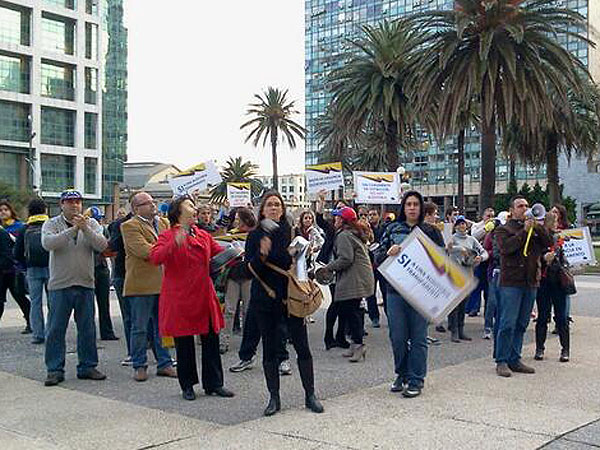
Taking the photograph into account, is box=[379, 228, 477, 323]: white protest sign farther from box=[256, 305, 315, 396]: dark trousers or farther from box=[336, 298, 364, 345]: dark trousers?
box=[336, 298, 364, 345]: dark trousers

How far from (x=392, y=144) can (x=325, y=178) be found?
9900 mm

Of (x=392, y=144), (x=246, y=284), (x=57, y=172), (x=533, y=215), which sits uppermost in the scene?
(x=57, y=172)

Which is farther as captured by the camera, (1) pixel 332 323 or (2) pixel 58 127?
(2) pixel 58 127

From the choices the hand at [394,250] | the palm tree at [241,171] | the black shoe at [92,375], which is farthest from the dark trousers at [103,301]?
the palm tree at [241,171]

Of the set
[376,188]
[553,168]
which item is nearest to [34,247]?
[376,188]

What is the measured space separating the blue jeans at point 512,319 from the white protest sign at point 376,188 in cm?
1036

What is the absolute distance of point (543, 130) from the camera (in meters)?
31.8

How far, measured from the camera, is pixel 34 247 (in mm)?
10312

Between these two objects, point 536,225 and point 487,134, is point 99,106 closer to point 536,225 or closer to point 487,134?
point 487,134

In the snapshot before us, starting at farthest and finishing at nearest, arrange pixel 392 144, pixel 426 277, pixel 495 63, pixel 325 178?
pixel 392 144 < pixel 495 63 < pixel 325 178 < pixel 426 277

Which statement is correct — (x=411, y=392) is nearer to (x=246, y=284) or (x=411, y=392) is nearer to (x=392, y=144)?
(x=246, y=284)

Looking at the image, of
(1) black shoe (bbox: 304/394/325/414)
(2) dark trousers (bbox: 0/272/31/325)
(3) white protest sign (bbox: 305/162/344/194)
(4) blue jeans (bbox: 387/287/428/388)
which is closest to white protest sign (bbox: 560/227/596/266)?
(4) blue jeans (bbox: 387/287/428/388)

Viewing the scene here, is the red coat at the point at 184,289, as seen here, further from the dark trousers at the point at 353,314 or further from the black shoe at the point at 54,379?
the dark trousers at the point at 353,314

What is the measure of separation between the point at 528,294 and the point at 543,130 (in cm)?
2514
